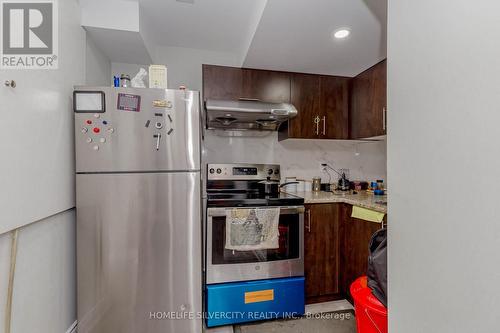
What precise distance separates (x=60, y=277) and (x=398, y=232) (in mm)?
1757

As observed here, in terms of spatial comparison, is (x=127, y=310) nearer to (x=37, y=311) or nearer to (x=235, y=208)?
(x=37, y=311)

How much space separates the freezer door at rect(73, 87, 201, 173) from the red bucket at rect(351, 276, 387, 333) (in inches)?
45.3

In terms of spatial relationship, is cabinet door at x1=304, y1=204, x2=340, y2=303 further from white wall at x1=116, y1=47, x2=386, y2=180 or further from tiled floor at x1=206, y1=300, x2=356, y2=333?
white wall at x1=116, y1=47, x2=386, y2=180

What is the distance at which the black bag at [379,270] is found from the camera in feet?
3.31

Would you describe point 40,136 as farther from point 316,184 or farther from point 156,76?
point 316,184

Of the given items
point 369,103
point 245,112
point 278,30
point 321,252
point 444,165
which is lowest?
point 321,252

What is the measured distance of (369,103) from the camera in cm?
216

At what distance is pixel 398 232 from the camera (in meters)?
0.82

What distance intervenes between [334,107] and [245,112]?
1.05 metres

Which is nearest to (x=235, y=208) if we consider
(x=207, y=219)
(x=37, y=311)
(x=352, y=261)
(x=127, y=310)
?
(x=207, y=219)

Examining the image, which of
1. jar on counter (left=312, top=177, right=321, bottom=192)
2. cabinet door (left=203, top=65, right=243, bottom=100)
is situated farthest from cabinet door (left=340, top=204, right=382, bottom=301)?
cabinet door (left=203, top=65, right=243, bottom=100)

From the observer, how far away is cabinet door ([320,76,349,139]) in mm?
2391

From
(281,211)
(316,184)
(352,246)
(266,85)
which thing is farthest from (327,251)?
(266,85)

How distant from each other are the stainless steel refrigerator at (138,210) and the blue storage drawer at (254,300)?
0.79ft
